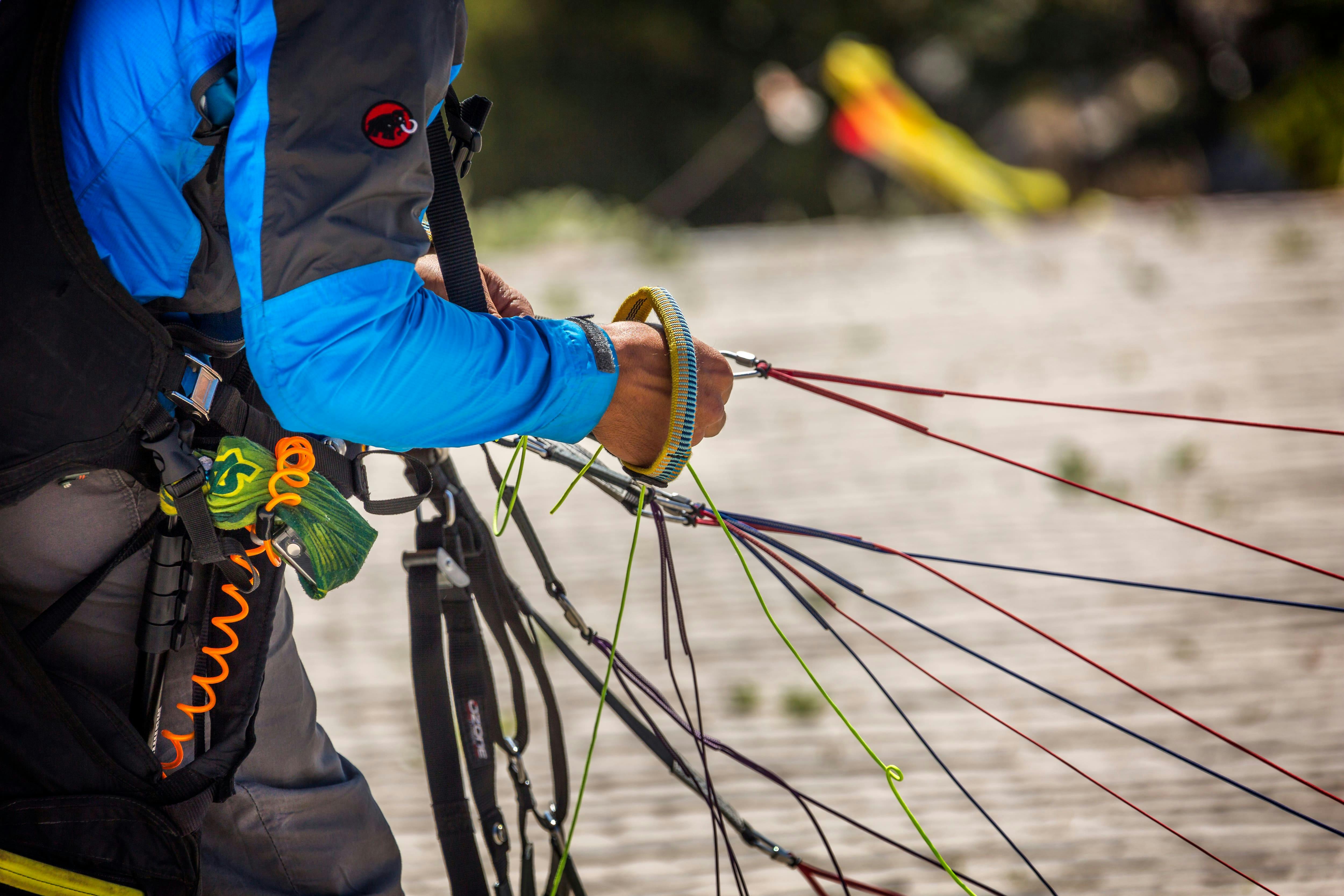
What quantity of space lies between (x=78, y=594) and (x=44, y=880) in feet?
1.14

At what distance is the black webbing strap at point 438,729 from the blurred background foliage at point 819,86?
14054 mm

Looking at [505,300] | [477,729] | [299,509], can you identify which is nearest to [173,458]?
[299,509]

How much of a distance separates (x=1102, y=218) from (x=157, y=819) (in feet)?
34.0

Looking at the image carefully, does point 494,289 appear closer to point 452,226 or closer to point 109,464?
point 452,226

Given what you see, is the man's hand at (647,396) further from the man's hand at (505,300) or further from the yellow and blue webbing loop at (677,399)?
the man's hand at (505,300)

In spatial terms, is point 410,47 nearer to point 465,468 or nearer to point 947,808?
point 947,808

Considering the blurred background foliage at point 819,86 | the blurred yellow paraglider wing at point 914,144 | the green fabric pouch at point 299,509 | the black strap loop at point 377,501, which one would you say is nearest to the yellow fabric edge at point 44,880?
the green fabric pouch at point 299,509

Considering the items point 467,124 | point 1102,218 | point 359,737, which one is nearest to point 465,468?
Result: point 359,737

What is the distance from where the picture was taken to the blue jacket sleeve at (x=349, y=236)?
108 centimetres

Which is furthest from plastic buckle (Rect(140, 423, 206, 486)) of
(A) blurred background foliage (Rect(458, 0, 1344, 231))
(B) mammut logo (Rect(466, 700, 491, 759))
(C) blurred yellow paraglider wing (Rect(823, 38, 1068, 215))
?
(A) blurred background foliage (Rect(458, 0, 1344, 231))

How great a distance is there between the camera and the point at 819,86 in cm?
1574

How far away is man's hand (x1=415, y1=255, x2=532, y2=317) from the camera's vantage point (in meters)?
1.79

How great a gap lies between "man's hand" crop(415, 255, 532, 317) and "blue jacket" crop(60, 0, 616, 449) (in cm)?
50

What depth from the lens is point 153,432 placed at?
1.31m
